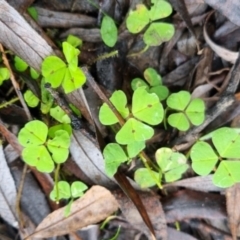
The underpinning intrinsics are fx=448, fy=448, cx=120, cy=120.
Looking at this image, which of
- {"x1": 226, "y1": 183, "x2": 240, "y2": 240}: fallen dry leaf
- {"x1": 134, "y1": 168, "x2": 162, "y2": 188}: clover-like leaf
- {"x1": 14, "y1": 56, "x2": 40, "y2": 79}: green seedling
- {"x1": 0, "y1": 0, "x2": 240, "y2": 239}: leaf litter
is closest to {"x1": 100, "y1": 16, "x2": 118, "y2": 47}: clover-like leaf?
{"x1": 0, "y1": 0, "x2": 240, "y2": 239}: leaf litter

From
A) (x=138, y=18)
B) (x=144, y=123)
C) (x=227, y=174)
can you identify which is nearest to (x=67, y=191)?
(x=144, y=123)

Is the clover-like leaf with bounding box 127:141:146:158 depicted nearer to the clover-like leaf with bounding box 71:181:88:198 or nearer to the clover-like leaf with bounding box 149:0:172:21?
the clover-like leaf with bounding box 71:181:88:198

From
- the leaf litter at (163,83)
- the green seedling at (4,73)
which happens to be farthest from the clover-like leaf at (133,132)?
the green seedling at (4,73)

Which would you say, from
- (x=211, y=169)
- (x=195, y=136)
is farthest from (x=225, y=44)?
(x=211, y=169)

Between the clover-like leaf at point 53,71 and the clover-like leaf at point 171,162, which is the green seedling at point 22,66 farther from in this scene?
the clover-like leaf at point 171,162

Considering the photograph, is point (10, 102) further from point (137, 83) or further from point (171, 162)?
point (171, 162)

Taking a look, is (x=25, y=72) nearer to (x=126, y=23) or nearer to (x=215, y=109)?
(x=126, y=23)
